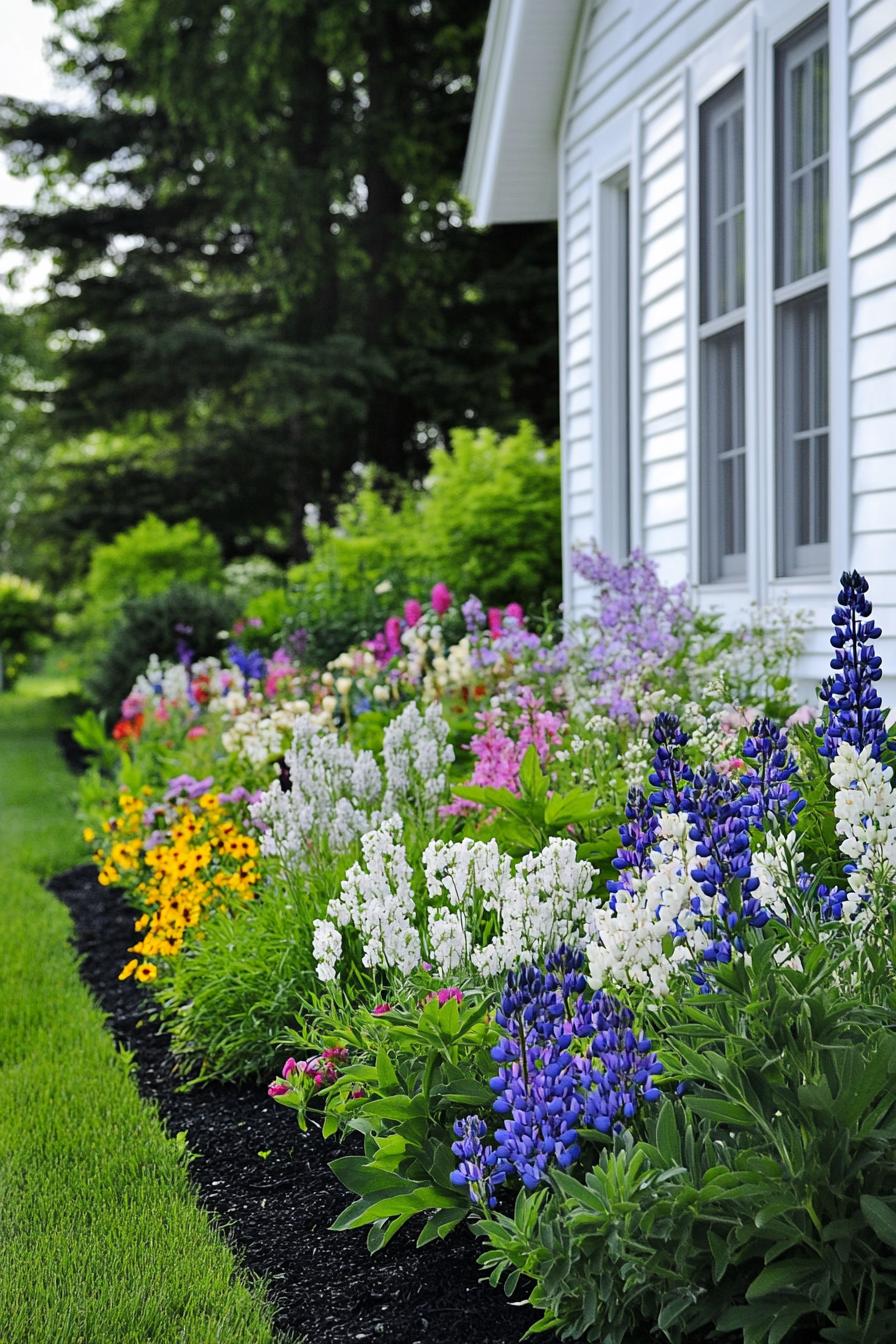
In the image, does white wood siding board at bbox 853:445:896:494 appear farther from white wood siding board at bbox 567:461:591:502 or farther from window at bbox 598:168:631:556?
white wood siding board at bbox 567:461:591:502

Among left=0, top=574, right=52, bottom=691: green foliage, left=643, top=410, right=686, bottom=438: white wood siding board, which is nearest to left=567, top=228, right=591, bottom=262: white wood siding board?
left=643, top=410, right=686, bottom=438: white wood siding board

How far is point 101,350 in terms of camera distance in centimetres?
1944

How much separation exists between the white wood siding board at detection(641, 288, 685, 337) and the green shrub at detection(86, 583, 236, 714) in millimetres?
6053

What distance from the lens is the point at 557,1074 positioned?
228cm

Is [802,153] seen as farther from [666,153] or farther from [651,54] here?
[651,54]

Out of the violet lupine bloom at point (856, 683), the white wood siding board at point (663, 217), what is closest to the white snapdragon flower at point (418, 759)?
the violet lupine bloom at point (856, 683)

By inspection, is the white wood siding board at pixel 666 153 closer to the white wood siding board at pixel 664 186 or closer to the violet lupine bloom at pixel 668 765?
the white wood siding board at pixel 664 186

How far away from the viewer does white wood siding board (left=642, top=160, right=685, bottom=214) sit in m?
6.39

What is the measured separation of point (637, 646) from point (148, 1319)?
3387 mm

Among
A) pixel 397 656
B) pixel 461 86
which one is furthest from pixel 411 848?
pixel 461 86

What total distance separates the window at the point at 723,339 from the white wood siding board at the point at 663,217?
8.8 inches

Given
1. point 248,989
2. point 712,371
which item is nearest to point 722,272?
point 712,371

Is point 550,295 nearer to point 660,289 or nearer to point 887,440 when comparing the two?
point 660,289

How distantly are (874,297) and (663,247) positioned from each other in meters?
2.22
